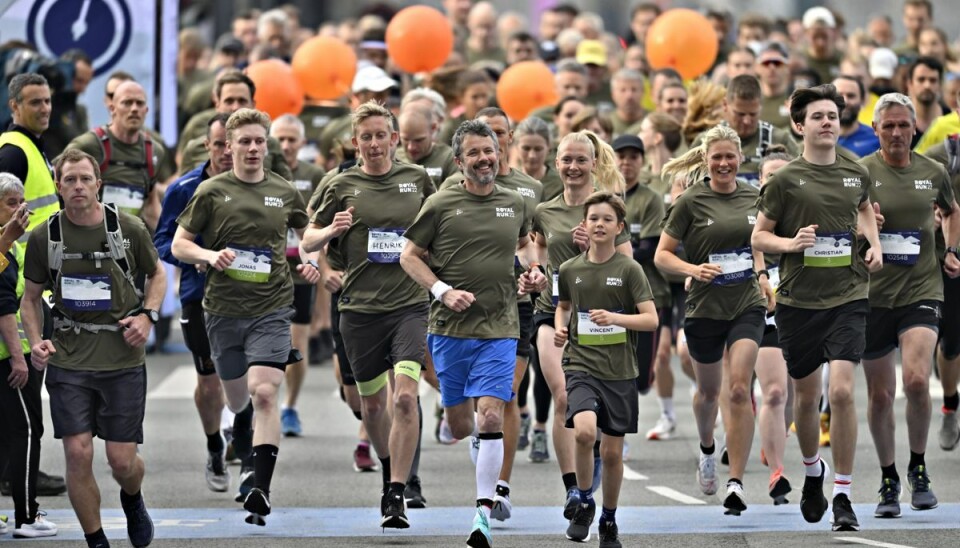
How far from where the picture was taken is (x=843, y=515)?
36.4ft

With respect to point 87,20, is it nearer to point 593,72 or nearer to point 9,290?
point 593,72

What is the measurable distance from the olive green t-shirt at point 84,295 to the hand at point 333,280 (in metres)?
2.13

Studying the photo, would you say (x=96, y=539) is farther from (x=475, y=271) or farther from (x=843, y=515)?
(x=843, y=515)

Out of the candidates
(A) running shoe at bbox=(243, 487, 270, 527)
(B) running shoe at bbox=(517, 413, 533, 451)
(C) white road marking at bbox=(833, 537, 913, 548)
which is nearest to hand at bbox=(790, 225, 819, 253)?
(C) white road marking at bbox=(833, 537, 913, 548)

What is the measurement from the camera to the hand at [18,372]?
430 inches

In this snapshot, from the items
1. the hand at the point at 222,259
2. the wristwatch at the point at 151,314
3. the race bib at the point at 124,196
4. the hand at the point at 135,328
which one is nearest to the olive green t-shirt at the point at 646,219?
the race bib at the point at 124,196

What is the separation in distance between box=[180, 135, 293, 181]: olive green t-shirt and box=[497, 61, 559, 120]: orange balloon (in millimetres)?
4532

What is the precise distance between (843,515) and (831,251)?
1.40 metres

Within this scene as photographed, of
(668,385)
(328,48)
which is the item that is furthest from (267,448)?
(328,48)

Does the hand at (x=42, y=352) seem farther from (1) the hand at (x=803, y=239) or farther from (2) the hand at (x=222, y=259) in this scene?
(1) the hand at (x=803, y=239)

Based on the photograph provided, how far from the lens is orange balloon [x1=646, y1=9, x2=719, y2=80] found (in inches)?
776

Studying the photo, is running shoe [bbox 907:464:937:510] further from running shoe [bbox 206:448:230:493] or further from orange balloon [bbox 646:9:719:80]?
orange balloon [bbox 646:9:719:80]

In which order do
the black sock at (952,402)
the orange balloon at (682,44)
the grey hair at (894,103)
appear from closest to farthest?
the grey hair at (894,103), the black sock at (952,402), the orange balloon at (682,44)

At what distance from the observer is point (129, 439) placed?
10.5m
